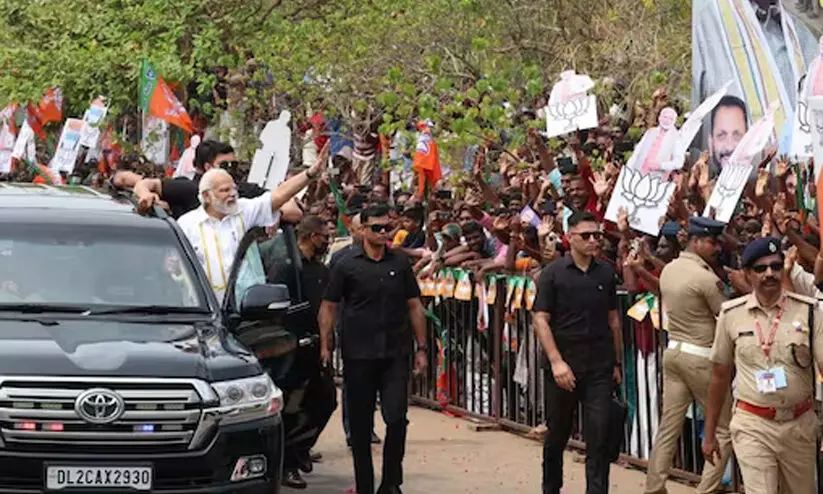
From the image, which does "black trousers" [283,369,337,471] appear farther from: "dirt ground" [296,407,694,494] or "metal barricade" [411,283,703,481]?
"metal barricade" [411,283,703,481]

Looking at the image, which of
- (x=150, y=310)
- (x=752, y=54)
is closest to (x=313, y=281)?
(x=752, y=54)

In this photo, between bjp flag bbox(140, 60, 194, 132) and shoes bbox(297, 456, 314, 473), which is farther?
bjp flag bbox(140, 60, 194, 132)

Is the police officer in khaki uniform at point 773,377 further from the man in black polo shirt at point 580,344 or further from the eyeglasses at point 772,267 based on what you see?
the man in black polo shirt at point 580,344

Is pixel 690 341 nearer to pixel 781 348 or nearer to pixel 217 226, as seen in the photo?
pixel 781 348

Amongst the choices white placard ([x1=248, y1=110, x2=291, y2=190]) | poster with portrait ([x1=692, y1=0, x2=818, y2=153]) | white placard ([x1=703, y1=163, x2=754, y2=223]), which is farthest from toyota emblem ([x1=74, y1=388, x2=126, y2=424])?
poster with portrait ([x1=692, y1=0, x2=818, y2=153])

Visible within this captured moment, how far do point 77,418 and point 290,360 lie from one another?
10.9ft

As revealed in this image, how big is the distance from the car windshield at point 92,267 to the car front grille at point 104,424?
1.05 m

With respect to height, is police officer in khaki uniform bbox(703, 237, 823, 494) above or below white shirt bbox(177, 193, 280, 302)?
below

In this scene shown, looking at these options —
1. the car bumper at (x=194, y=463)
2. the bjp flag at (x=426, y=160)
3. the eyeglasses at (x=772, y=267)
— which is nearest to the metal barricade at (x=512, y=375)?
the bjp flag at (x=426, y=160)

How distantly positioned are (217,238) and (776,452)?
12.2 ft

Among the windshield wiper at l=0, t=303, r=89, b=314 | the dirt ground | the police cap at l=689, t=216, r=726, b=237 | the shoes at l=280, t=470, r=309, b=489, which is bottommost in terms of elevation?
the dirt ground

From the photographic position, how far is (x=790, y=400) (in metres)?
9.35

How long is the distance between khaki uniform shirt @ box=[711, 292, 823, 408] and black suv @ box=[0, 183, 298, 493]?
2.41 m

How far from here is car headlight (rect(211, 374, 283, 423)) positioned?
870cm
